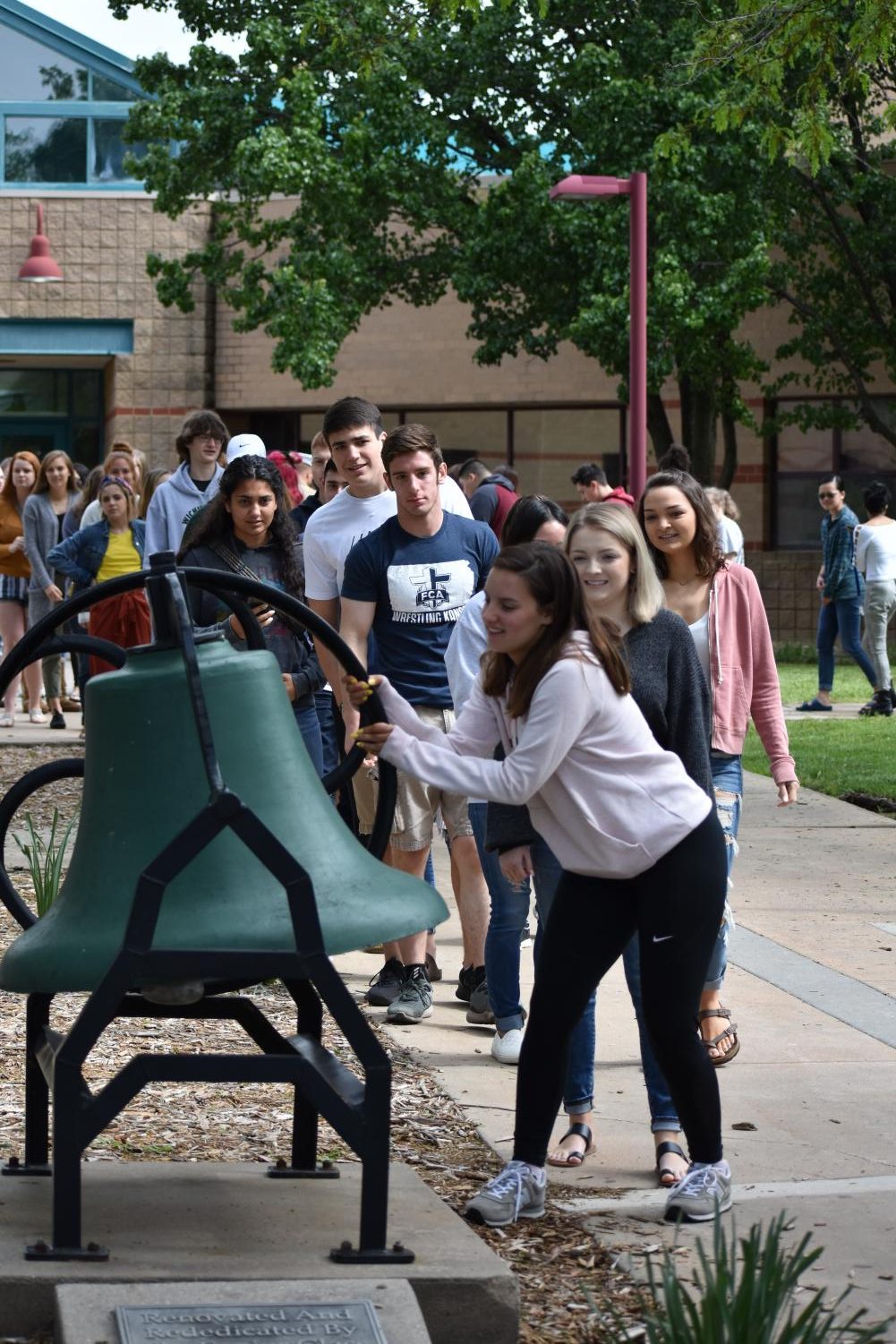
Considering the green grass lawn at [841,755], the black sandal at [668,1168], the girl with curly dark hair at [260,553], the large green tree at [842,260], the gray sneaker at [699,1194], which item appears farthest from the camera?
the large green tree at [842,260]

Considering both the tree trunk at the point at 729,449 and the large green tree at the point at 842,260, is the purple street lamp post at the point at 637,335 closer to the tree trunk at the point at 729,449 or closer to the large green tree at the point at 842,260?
the large green tree at the point at 842,260

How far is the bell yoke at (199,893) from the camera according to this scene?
11.2 feet

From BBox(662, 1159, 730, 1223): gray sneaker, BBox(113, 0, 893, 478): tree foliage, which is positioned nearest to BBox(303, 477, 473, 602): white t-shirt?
BBox(662, 1159, 730, 1223): gray sneaker

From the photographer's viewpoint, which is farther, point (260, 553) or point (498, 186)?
point (498, 186)

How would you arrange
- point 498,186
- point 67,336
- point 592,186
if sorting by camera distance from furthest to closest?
point 67,336 < point 498,186 < point 592,186

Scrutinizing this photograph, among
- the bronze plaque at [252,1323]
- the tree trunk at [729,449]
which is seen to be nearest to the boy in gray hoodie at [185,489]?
the bronze plaque at [252,1323]

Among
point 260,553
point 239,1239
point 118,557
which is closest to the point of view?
point 239,1239

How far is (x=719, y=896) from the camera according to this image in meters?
4.28

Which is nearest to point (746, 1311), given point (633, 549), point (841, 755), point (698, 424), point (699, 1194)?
point (699, 1194)

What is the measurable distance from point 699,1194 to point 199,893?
1.43 meters

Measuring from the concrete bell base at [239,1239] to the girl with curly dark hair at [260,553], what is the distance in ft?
8.26

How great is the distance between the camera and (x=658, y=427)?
1046 inches

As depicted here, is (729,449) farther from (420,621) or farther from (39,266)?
(420,621)

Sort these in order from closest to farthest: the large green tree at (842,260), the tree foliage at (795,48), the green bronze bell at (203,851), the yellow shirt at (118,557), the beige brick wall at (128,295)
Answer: the green bronze bell at (203,851) → the tree foliage at (795,48) → the yellow shirt at (118,557) → the large green tree at (842,260) → the beige brick wall at (128,295)
